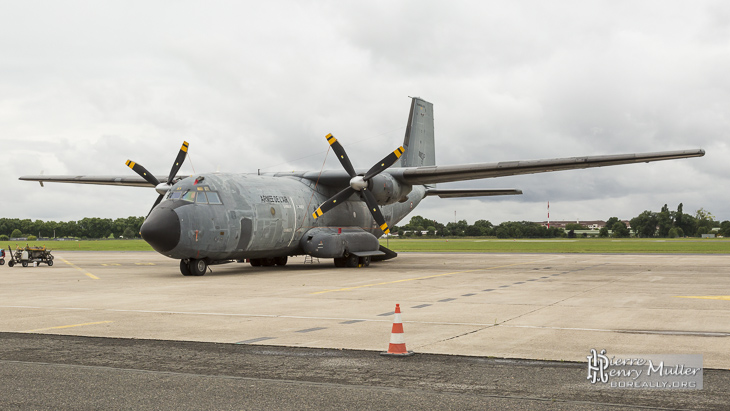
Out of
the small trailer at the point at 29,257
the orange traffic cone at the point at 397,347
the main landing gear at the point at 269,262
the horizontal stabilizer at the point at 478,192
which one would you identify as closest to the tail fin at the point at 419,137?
the horizontal stabilizer at the point at 478,192

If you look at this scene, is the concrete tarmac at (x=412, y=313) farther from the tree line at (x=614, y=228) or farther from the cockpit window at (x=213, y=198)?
the tree line at (x=614, y=228)

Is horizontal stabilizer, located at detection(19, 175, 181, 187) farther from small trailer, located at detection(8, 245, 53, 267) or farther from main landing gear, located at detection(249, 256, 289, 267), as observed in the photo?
main landing gear, located at detection(249, 256, 289, 267)

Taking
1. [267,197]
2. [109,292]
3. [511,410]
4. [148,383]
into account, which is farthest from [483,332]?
[267,197]

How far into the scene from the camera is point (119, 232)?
A: 164 meters

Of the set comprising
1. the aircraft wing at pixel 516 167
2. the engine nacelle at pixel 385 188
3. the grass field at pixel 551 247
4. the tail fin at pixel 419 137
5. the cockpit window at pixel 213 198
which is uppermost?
the tail fin at pixel 419 137

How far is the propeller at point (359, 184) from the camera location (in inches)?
1142

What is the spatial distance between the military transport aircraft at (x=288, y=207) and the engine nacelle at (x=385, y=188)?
0.16 feet

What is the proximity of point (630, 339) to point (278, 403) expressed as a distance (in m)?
5.94

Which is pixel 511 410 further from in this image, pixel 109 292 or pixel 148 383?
pixel 109 292

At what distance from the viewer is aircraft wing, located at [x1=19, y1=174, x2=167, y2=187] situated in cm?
3606

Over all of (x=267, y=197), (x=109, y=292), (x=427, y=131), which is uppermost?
(x=427, y=131)

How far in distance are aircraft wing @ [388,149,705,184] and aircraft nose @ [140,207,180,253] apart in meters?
12.1

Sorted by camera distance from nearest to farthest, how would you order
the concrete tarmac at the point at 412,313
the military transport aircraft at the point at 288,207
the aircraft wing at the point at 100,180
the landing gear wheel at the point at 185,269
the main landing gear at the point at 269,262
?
the concrete tarmac at the point at 412,313 → the military transport aircraft at the point at 288,207 → the landing gear wheel at the point at 185,269 → the main landing gear at the point at 269,262 → the aircraft wing at the point at 100,180

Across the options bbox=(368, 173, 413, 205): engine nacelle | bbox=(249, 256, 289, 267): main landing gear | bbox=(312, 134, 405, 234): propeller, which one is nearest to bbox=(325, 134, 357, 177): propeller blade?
bbox=(312, 134, 405, 234): propeller
